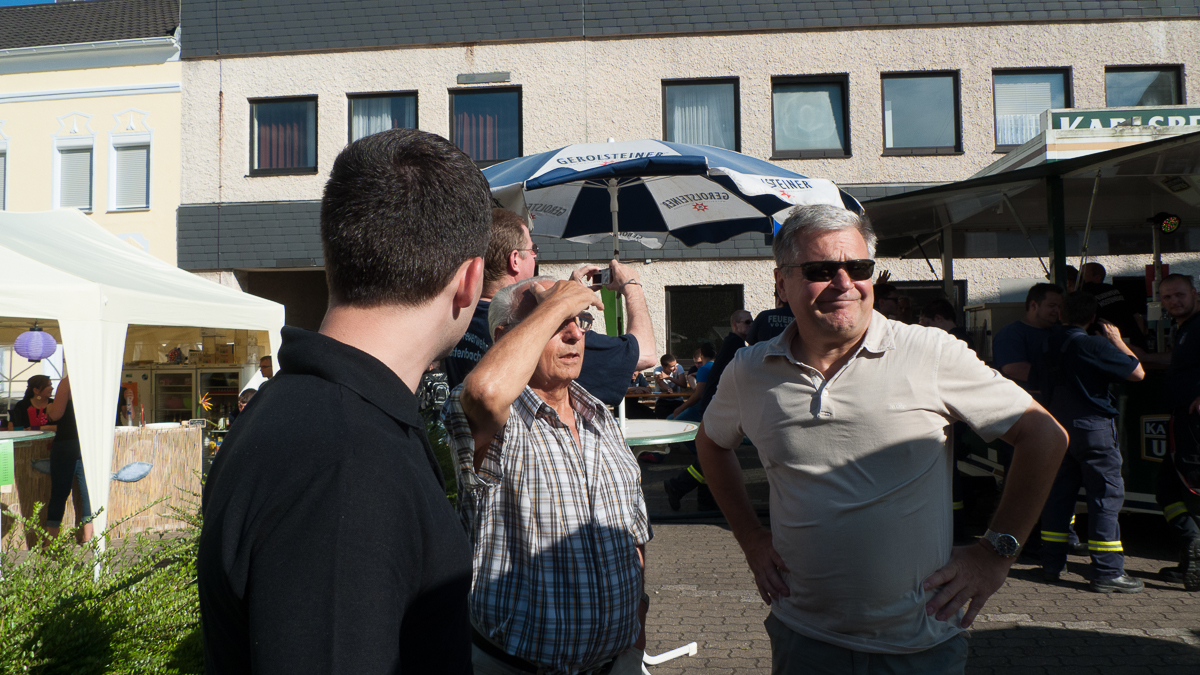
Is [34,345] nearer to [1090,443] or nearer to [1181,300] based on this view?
[1090,443]

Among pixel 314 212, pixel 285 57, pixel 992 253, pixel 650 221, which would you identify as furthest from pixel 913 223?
pixel 285 57

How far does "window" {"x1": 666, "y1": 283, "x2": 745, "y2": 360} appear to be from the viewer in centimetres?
1559

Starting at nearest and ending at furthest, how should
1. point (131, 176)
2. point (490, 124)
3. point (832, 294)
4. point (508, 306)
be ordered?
point (832, 294)
point (508, 306)
point (490, 124)
point (131, 176)

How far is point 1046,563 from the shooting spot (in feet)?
18.9

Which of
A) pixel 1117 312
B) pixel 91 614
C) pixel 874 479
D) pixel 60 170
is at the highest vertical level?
pixel 60 170

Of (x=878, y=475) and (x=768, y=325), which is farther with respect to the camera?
(x=768, y=325)

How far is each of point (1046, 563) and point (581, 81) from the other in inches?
480

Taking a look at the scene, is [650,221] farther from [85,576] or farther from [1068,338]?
[85,576]

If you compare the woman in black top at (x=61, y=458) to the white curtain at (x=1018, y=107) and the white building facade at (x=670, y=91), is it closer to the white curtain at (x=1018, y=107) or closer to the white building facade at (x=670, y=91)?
the white building facade at (x=670, y=91)

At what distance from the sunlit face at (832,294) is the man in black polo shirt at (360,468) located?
51.6 inches

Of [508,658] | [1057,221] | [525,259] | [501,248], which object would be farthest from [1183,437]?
[508,658]

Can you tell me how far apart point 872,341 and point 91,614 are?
7.10 feet

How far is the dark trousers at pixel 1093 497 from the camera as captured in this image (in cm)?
554

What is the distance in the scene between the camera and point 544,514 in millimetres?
2277
